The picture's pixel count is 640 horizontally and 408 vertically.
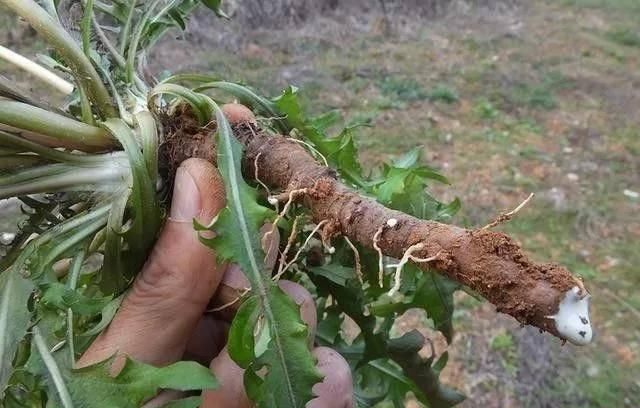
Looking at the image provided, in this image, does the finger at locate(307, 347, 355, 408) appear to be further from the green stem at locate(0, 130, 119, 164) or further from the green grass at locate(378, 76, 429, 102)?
the green grass at locate(378, 76, 429, 102)

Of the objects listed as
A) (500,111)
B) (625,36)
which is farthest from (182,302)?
(625,36)

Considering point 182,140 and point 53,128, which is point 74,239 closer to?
point 53,128

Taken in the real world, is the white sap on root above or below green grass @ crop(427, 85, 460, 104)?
above

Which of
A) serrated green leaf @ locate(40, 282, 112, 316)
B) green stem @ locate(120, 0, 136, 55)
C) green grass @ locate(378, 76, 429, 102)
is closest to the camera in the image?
serrated green leaf @ locate(40, 282, 112, 316)

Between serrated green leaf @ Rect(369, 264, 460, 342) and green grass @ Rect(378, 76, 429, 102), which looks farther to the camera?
green grass @ Rect(378, 76, 429, 102)

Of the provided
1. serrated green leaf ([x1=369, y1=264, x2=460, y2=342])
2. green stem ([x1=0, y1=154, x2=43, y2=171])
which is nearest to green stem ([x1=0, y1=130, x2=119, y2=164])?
green stem ([x1=0, y1=154, x2=43, y2=171])

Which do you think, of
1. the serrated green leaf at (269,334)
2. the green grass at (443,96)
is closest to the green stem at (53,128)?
the serrated green leaf at (269,334)

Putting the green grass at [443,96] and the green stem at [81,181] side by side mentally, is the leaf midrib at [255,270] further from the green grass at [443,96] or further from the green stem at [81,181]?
the green grass at [443,96]
